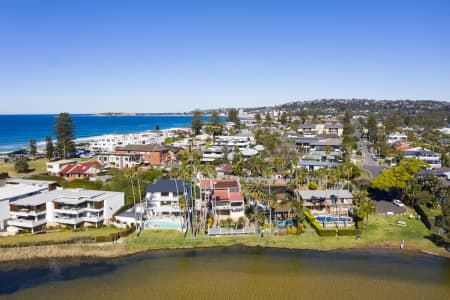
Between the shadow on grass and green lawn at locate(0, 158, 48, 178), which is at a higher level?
green lawn at locate(0, 158, 48, 178)

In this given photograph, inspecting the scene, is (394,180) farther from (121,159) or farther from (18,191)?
(121,159)

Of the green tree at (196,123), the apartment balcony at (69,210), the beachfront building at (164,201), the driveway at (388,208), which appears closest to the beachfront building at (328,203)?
the driveway at (388,208)

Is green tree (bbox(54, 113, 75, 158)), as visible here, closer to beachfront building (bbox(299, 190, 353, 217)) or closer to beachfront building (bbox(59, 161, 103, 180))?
beachfront building (bbox(59, 161, 103, 180))

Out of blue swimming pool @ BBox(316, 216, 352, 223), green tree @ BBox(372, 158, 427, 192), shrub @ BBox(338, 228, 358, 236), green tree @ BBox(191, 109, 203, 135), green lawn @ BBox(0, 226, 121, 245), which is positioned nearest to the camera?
green lawn @ BBox(0, 226, 121, 245)

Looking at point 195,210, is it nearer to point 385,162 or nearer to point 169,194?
point 169,194

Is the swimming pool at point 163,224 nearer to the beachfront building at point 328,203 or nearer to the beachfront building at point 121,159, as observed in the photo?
the beachfront building at point 328,203

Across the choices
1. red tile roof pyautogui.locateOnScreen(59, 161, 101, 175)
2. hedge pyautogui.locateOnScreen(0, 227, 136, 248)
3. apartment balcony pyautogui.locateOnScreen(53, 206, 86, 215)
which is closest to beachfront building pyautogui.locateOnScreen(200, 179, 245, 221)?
hedge pyautogui.locateOnScreen(0, 227, 136, 248)

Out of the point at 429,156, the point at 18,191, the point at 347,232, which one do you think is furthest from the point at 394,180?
the point at 18,191
